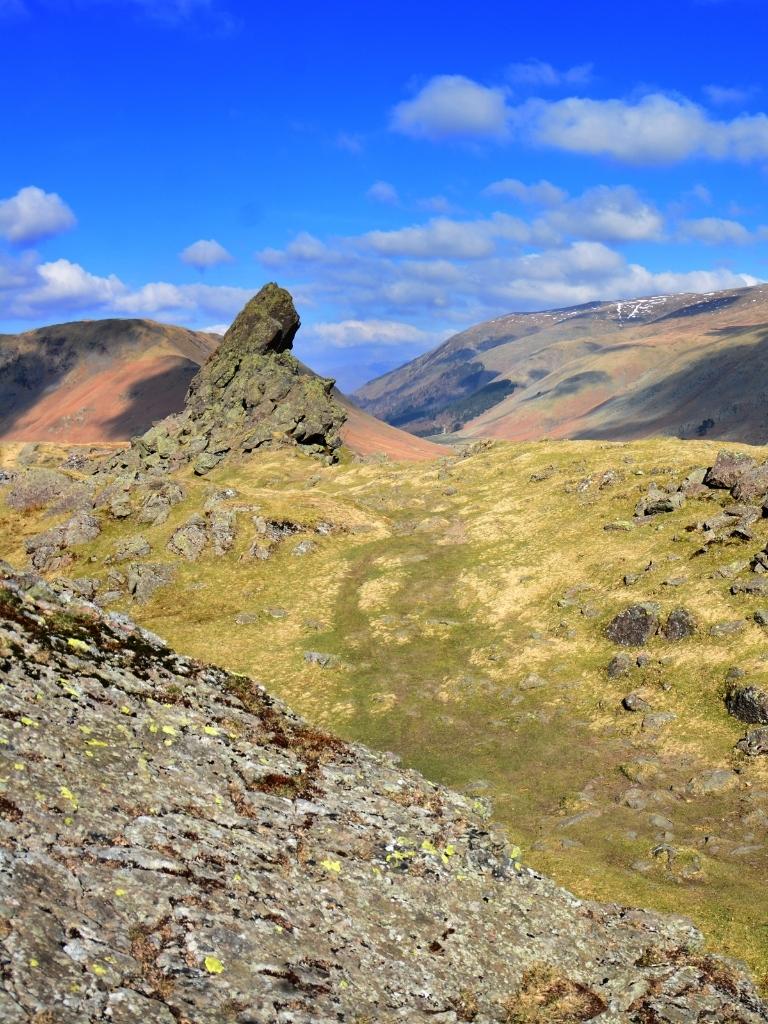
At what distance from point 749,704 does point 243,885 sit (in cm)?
3311

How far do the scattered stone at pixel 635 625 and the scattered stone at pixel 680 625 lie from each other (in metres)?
1.03

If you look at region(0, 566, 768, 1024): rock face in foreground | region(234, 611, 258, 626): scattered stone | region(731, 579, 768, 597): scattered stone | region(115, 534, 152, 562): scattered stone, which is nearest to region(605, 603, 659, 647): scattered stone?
region(731, 579, 768, 597): scattered stone

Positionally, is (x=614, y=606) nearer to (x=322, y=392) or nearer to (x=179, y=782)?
(x=179, y=782)

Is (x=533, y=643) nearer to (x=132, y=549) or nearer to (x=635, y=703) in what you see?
(x=635, y=703)

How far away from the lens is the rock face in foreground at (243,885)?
15.8 m

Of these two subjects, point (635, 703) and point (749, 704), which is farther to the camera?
point (635, 703)

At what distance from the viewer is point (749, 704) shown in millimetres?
42000

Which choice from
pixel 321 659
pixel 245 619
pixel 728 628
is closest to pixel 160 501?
pixel 245 619

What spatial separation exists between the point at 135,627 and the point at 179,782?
1163 cm

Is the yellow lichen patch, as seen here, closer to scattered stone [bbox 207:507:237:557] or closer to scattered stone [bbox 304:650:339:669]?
scattered stone [bbox 304:650:339:669]

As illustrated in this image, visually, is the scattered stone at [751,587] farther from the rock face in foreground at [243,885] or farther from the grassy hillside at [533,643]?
the rock face in foreground at [243,885]

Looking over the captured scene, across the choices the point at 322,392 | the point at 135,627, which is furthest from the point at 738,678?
the point at 322,392

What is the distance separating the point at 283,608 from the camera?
70000mm

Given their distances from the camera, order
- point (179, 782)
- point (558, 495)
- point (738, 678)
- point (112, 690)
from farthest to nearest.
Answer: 1. point (558, 495)
2. point (738, 678)
3. point (112, 690)
4. point (179, 782)
